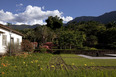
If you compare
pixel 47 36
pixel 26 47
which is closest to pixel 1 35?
pixel 26 47

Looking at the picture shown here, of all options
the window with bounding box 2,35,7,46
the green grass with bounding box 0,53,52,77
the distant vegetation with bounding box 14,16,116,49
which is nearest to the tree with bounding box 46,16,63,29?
the distant vegetation with bounding box 14,16,116,49

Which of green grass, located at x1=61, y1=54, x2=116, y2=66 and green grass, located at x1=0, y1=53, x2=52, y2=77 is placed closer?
green grass, located at x1=0, y1=53, x2=52, y2=77

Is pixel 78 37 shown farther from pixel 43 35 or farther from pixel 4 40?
pixel 4 40

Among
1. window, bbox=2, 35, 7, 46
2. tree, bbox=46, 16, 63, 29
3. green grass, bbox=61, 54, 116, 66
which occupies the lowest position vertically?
green grass, bbox=61, 54, 116, 66

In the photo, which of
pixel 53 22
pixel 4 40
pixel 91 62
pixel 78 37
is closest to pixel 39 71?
pixel 91 62

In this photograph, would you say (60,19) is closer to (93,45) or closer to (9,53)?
(93,45)

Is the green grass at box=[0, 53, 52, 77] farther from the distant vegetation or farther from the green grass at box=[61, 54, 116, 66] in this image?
the distant vegetation

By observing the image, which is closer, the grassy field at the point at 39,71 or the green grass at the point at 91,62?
the grassy field at the point at 39,71

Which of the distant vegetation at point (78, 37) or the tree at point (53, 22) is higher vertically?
the tree at point (53, 22)

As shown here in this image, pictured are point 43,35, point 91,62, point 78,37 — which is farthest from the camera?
point 43,35

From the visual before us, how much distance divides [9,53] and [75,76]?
1151 centimetres

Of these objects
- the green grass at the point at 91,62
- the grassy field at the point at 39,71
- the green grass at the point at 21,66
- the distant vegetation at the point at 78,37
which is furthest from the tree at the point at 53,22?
the grassy field at the point at 39,71

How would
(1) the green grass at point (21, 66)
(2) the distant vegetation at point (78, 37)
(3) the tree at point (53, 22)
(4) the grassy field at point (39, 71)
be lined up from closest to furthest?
(4) the grassy field at point (39, 71)
(1) the green grass at point (21, 66)
(2) the distant vegetation at point (78, 37)
(3) the tree at point (53, 22)

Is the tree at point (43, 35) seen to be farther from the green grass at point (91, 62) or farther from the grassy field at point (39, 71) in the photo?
the grassy field at point (39, 71)
